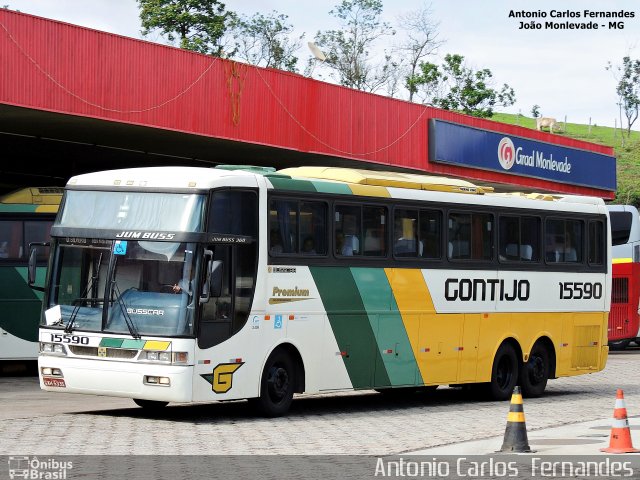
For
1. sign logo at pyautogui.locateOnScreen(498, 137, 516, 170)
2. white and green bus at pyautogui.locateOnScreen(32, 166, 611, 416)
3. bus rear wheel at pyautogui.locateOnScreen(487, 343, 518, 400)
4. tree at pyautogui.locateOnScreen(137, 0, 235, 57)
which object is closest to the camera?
white and green bus at pyautogui.locateOnScreen(32, 166, 611, 416)

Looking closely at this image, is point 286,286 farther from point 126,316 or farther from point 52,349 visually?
point 52,349

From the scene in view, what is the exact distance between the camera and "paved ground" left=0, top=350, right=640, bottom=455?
13312 millimetres

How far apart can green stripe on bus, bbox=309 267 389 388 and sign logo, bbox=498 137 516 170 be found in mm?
24416

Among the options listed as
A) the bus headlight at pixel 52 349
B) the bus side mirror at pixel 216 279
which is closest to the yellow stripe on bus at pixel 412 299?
the bus side mirror at pixel 216 279

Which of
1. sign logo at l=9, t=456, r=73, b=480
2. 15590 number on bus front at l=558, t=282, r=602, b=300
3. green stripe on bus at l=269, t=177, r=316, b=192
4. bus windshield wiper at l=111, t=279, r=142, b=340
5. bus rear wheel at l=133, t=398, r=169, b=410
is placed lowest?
sign logo at l=9, t=456, r=73, b=480

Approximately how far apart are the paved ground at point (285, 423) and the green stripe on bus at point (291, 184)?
3.02 metres

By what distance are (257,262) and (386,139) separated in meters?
19.4

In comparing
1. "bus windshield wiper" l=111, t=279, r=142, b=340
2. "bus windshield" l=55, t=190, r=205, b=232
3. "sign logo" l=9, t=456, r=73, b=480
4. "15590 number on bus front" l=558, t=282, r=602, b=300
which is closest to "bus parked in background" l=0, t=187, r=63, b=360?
"bus windshield" l=55, t=190, r=205, b=232

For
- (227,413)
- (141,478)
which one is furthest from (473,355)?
(141,478)

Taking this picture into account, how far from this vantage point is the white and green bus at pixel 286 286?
1553cm

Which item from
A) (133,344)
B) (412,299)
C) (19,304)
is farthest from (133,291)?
(19,304)

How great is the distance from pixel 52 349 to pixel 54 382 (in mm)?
409

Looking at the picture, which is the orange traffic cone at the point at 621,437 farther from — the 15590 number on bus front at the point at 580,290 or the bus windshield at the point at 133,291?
the 15590 number on bus front at the point at 580,290

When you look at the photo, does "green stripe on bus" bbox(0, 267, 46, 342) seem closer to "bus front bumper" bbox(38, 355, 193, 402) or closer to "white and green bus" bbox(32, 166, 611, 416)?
"white and green bus" bbox(32, 166, 611, 416)
